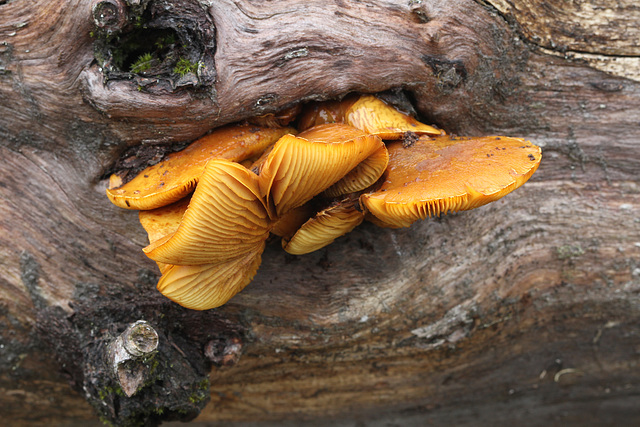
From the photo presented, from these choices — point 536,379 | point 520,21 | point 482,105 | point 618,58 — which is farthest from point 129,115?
point 536,379

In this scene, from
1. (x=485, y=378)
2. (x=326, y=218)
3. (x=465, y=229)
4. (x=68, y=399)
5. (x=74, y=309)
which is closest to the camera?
(x=326, y=218)

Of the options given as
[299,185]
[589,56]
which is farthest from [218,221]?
[589,56]

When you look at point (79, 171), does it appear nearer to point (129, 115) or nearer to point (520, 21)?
point (129, 115)

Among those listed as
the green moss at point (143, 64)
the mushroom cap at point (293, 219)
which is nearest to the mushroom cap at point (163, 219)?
the mushroom cap at point (293, 219)

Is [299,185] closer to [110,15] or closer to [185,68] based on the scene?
[185,68]

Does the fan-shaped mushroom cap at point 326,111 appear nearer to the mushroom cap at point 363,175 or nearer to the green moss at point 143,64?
the mushroom cap at point 363,175

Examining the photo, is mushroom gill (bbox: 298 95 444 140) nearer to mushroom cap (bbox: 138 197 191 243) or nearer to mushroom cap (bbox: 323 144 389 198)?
mushroom cap (bbox: 323 144 389 198)
